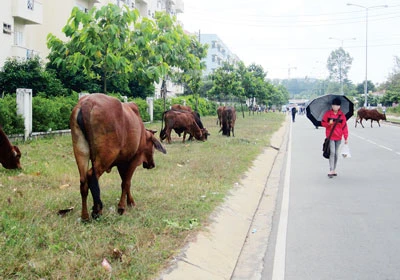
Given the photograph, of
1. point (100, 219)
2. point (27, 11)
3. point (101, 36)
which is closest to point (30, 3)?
point (27, 11)

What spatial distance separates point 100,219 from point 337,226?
3.38m

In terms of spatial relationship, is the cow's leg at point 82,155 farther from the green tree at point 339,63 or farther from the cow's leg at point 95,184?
the green tree at point 339,63

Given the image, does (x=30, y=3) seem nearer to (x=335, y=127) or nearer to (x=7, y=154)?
(x=7, y=154)

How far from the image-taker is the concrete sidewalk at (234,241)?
17.4 ft

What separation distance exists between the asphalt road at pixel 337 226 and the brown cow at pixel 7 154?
17.2 ft

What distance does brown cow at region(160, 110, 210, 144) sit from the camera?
17.4 meters

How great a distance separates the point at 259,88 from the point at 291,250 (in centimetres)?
5015

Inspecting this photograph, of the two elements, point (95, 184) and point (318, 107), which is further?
point (318, 107)

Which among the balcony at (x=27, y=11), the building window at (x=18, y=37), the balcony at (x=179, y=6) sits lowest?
the building window at (x=18, y=37)

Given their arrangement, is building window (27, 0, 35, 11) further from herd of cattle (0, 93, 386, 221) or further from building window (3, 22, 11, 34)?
herd of cattle (0, 93, 386, 221)

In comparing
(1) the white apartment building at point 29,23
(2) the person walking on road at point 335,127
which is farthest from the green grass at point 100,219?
(1) the white apartment building at point 29,23

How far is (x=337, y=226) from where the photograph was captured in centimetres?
721

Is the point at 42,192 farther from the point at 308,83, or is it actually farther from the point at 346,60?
the point at 308,83

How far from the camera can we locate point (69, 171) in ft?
33.8
